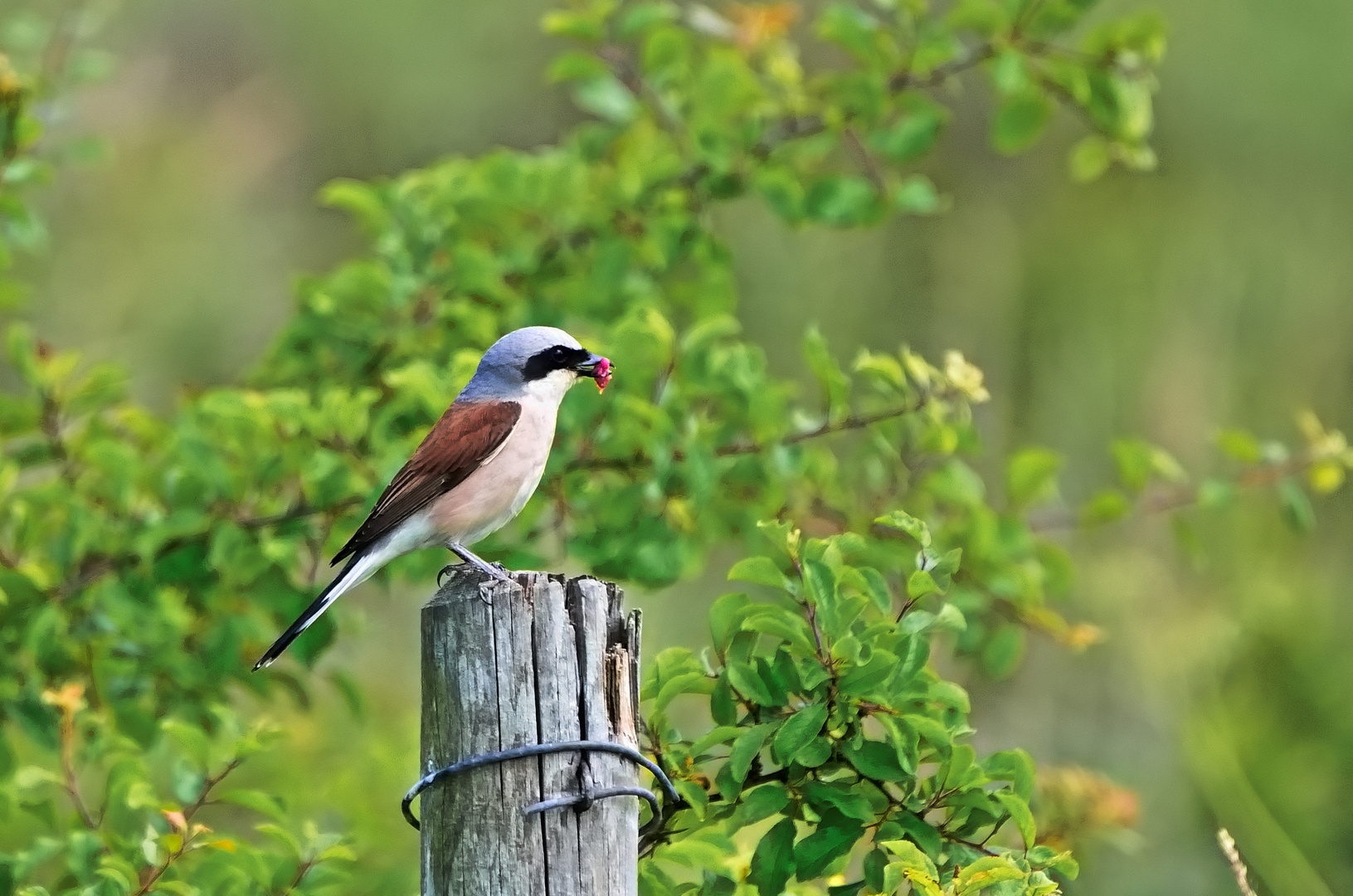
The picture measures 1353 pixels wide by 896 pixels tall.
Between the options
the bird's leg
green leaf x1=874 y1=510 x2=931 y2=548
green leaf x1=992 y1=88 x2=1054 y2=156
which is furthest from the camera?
green leaf x1=992 y1=88 x2=1054 y2=156

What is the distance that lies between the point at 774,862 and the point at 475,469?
1.35 m

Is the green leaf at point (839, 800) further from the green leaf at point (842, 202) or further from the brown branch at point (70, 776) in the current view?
the green leaf at point (842, 202)

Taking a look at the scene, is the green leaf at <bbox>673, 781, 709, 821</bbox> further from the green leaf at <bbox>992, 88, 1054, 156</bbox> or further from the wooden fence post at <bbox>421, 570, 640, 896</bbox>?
the green leaf at <bbox>992, 88, 1054, 156</bbox>

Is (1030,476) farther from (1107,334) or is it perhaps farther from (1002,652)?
(1107,334)

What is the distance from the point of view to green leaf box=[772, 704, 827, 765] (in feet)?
8.01

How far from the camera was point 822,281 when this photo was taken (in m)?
7.27

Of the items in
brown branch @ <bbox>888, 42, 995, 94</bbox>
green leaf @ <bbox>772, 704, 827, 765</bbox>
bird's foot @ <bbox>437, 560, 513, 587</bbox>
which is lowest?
green leaf @ <bbox>772, 704, 827, 765</bbox>

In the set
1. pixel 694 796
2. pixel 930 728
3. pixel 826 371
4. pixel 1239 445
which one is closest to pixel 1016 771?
pixel 930 728

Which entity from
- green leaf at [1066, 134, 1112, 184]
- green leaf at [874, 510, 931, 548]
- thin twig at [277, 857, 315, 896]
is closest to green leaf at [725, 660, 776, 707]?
green leaf at [874, 510, 931, 548]

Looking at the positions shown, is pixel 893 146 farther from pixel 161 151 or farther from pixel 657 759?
pixel 161 151

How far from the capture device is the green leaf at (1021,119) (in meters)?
4.16

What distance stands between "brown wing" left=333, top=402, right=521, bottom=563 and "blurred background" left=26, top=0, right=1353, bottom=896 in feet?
3.35

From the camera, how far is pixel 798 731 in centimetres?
245

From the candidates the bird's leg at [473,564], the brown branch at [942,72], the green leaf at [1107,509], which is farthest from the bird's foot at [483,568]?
the brown branch at [942,72]
